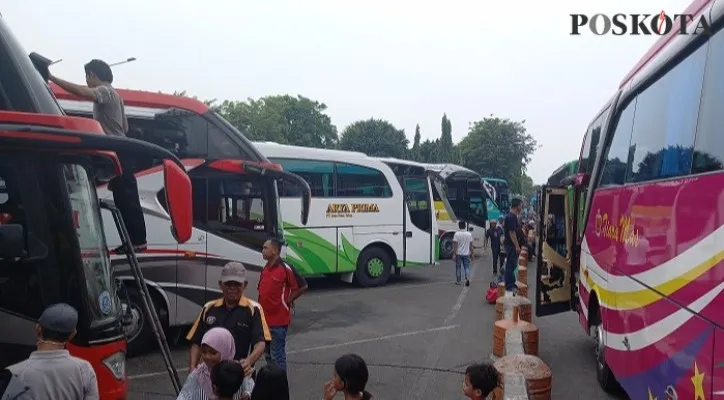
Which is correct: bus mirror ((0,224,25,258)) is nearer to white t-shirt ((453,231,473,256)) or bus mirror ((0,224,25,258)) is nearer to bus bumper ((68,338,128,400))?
bus bumper ((68,338,128,400))

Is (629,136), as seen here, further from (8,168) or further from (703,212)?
(8,168)

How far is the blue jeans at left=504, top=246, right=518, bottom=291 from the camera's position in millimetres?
11484

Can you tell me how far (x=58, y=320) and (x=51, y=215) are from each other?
91 cm

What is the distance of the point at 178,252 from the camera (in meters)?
8.18

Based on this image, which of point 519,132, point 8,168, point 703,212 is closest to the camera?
point 703,212

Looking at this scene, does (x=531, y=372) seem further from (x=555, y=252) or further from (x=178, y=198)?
(x=555, y=252)

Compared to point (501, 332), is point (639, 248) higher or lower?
higher

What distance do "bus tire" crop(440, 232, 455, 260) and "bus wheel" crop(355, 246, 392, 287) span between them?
24.8ft

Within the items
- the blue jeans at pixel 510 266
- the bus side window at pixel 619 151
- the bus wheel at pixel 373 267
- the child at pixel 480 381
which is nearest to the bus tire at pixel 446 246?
the bus wheel at pixel 373 267

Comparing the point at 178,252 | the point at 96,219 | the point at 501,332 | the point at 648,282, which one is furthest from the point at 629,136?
the point at 178,252

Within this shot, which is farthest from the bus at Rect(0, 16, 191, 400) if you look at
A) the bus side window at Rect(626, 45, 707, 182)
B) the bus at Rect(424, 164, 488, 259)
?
the bus at Rect(424, 164, 488, 259)

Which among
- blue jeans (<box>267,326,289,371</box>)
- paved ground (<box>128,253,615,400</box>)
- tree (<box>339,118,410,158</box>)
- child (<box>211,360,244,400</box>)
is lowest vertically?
paved ground (<box>128,253,615,400</box>)

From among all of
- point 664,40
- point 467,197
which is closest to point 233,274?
point 664,40

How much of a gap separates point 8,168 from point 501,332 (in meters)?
5.63
